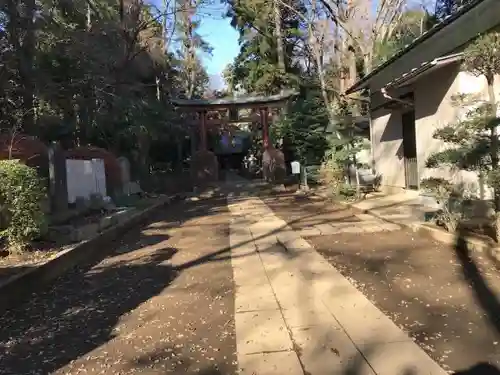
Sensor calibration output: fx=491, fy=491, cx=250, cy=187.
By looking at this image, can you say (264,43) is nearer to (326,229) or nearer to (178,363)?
(326,229)

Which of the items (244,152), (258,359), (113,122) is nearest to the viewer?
(258,359)

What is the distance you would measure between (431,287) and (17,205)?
5.80 metres

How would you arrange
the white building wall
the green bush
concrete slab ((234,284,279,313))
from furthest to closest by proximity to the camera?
the white building wall < the green bush < concrete slab ((234,284,279,313))

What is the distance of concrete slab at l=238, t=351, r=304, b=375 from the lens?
358 centimetres

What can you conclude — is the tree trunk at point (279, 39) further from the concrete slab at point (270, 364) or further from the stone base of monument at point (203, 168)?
the concrete slab at point (270, 364)

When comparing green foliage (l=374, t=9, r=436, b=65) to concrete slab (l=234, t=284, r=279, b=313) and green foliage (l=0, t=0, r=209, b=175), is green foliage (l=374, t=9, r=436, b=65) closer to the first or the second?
green foliage (l=0, t=0, r=209, b=175)

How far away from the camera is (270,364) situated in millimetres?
3709

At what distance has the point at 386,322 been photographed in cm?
440

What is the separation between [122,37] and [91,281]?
64.3 feet

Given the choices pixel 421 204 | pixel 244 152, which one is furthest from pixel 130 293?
Answer: pixel 244 152

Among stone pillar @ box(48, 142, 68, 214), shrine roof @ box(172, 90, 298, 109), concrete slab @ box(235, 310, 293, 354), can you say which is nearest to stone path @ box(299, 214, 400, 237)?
concrete slab @ box(235, 310, 293, 354)

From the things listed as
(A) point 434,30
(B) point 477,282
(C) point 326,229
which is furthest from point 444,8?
(B) point 477,282

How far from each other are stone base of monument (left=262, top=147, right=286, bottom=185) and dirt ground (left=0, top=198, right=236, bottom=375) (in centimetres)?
2010

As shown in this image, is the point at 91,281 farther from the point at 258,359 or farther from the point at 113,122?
the point at 113,122
